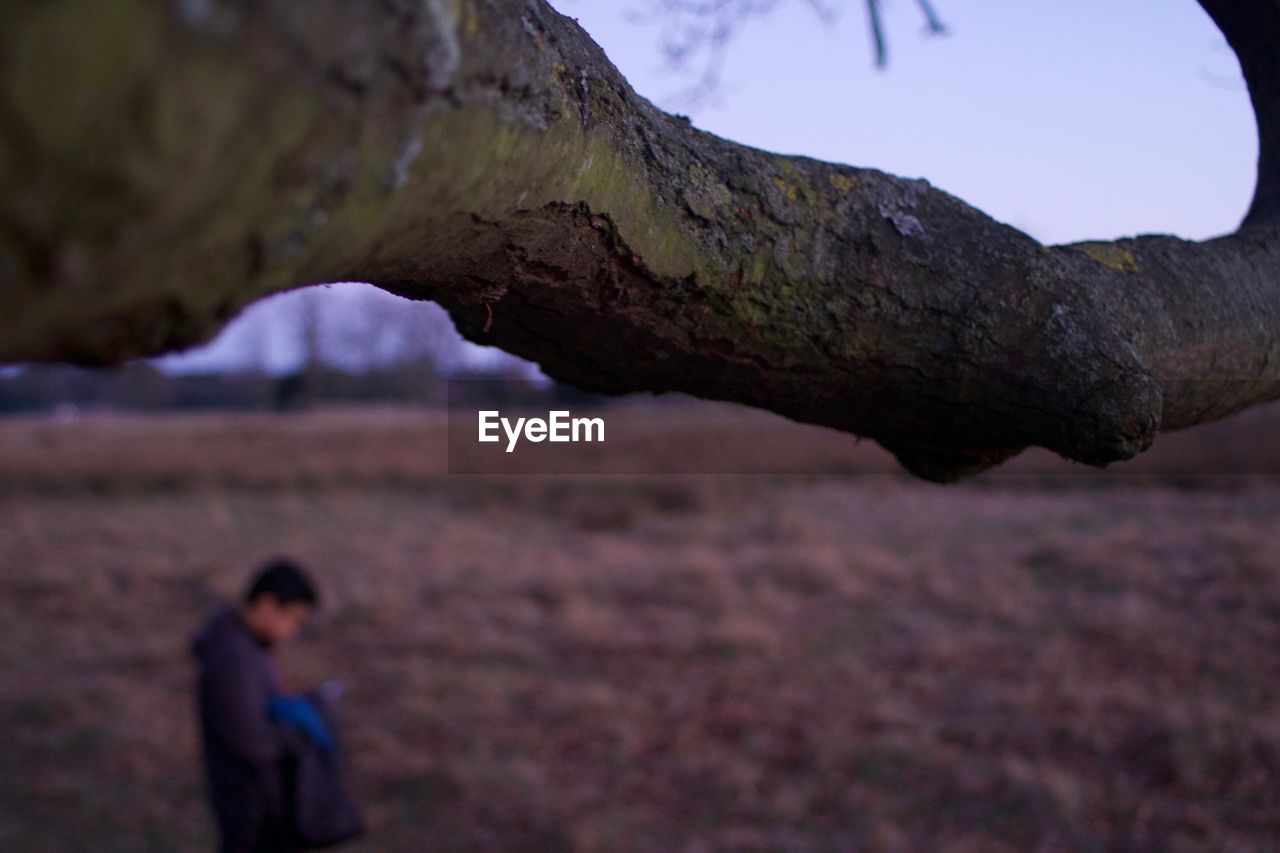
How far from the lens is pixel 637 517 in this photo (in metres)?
15.7

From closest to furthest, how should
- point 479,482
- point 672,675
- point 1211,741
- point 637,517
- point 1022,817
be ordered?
point 1022,817, point 1211,741, point 672,675, point 637,517, point 479,482

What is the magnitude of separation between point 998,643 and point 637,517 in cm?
792

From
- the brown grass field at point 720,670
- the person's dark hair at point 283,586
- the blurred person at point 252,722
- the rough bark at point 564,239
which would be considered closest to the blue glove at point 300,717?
the blurred person at point 252,722

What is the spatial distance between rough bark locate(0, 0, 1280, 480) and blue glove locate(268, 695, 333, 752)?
2.51 m

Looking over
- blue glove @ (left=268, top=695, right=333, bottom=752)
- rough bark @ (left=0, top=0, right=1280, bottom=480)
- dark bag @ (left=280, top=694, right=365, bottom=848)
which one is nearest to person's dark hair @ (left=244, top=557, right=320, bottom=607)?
blue glove @ (left=268, top=695, right=333, bottom=752)

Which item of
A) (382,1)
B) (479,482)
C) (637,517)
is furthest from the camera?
(479,482)

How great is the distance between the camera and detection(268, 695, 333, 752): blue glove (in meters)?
3.80

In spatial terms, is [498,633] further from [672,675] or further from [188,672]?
[188,672]

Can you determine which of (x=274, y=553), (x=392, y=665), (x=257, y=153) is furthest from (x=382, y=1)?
(x=274, y=553)

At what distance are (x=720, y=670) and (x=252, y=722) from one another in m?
4.92

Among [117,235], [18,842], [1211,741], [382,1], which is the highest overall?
[382,1]

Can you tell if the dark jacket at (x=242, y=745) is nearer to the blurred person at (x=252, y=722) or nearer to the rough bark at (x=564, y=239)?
the blurred person at (x=252, y=722)

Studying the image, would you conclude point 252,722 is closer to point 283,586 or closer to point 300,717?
point 300,717

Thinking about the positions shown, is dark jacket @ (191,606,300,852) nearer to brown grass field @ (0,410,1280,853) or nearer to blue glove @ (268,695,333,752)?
blue glove @ (268,695,333,752)
